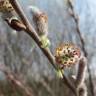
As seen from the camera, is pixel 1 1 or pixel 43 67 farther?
pixel 43 67

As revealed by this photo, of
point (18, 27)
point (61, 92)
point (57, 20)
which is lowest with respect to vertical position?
point (61, 92)

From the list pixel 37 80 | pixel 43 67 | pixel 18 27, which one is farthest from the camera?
pixel 43 67

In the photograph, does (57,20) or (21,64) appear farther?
(57,20)

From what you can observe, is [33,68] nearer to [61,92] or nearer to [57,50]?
[61,92]

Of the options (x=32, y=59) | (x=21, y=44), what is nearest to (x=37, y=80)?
(x=32, y=59)

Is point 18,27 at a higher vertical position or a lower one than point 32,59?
higher

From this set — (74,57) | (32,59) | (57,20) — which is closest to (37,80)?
(32,59)

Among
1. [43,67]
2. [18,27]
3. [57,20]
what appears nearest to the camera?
[18,27]

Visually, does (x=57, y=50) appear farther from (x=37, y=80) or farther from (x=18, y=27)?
(x=37, y=80)

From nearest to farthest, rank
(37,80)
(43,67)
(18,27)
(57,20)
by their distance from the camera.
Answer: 1. (18,27)
2. (37,80)
3. (43,67)
4. (57,20)
